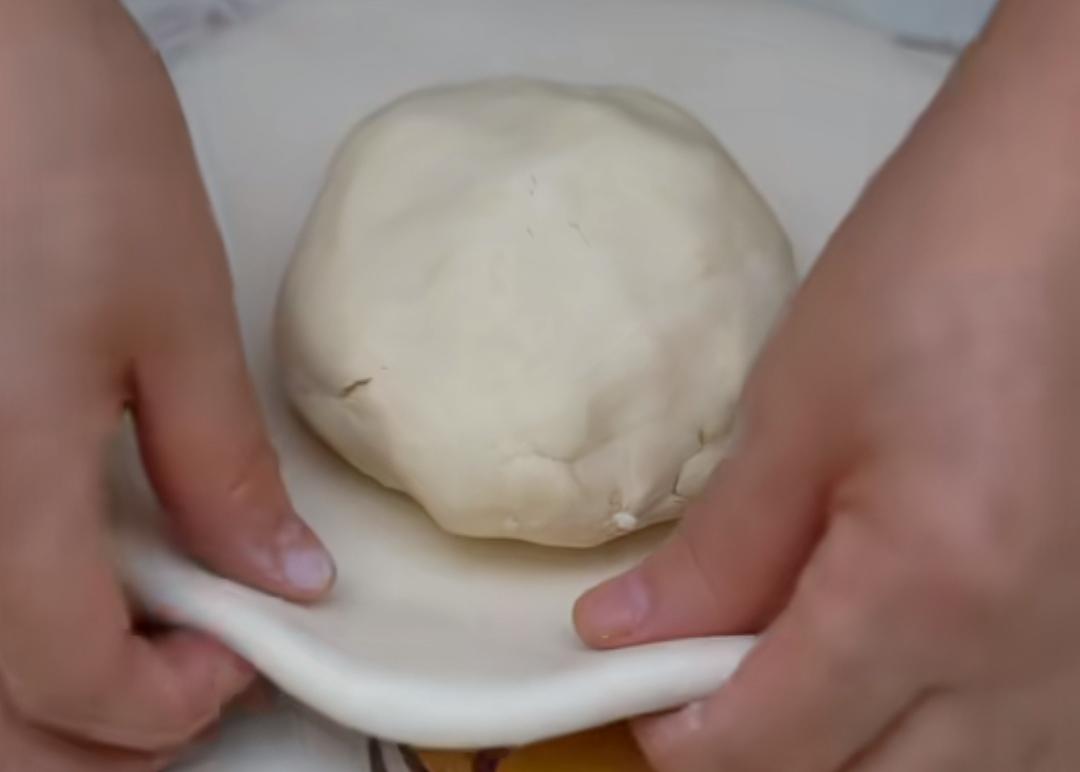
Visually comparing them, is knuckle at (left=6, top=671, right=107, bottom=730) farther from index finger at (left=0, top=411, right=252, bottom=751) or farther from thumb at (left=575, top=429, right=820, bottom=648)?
thumb at (left=575, top=429, right=820, bottom=648)

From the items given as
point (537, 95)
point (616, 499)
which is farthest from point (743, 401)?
point (537, 95)

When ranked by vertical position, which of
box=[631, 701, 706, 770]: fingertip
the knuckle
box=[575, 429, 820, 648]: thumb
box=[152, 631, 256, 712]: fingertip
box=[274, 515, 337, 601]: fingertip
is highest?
box=[575, 429, 820, 648]: thumb

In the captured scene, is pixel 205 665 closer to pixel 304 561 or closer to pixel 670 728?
pixel 304 561

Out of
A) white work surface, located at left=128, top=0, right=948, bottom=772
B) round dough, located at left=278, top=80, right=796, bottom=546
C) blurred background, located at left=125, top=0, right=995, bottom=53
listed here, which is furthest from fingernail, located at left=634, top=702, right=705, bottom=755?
blurred background, located at left=125, top=0, right=995, bottom=53

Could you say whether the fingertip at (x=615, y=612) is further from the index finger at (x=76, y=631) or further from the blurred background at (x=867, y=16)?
the blurred background at (x=867, y=16)

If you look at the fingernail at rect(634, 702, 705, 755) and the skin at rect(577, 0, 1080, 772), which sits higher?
the skin at rect(577, 0, 1080, 772)

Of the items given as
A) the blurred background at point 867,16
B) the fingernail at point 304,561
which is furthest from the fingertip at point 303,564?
the blurred background at point 867,16

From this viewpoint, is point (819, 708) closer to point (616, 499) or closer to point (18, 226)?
point (616, 499)

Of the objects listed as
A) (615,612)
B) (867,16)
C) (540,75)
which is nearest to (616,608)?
(615,612)
